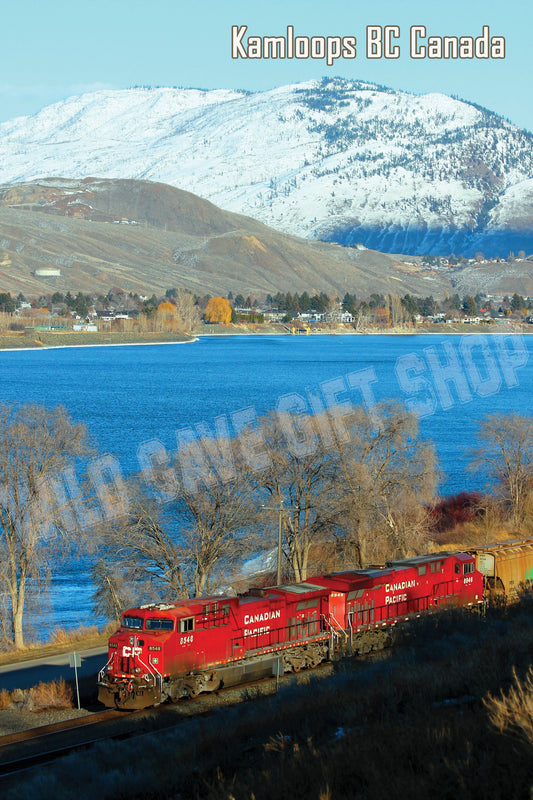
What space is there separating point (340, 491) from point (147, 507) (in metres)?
8.73

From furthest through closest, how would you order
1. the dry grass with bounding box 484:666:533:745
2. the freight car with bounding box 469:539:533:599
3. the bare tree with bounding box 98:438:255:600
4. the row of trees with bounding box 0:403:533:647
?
the row of trees with bounding box 0:403:533:647 < the bare tree with bounding box 98:438:255:600 < the freight car with bounding box 469:539:533:599 < the dry grass with bounding box 484:666:533:745

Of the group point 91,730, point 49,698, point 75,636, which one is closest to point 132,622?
point 49,698

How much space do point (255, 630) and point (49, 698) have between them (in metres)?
5.03

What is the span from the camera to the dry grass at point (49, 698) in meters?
19.1

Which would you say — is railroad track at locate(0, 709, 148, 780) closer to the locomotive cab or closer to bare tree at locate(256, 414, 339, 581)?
the locomotive cab

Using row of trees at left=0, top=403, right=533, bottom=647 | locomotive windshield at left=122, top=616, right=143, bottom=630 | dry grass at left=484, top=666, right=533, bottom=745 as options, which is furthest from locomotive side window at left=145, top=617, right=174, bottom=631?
row of trees at left=0, top=403, right=533, bottom=647

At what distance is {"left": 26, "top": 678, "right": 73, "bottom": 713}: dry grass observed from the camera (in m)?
19.1

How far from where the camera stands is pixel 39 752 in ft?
51.1

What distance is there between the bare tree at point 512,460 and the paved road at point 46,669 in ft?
89.7

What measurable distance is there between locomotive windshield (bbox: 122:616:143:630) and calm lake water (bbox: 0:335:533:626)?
660 inches

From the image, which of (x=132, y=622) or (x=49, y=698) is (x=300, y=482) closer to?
(x=132, y=622)

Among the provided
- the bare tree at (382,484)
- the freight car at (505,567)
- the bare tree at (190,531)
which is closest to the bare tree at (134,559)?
the bare tree at (190,531)

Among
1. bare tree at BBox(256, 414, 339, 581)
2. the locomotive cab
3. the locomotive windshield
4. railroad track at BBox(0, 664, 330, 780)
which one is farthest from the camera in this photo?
bare tree at BBox(256, 414, 339, 581)

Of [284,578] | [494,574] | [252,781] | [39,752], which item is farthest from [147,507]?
[252,781]
